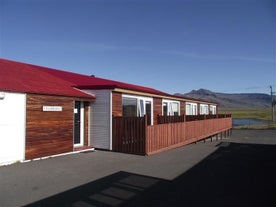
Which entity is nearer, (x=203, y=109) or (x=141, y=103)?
(x=141, y=103)

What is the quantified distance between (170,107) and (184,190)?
15.3m

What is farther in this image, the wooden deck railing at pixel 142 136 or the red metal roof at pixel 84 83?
the red metal roof at pixel 84 83

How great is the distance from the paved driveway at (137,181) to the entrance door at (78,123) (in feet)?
6.29

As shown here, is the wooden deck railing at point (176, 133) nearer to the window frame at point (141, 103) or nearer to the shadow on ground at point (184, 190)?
the window frame at point (141, 103)

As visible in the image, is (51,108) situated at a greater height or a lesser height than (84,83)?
lesser

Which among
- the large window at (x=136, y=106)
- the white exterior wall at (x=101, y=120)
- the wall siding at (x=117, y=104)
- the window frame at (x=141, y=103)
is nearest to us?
the white exterior wall at (x=101, y=120)

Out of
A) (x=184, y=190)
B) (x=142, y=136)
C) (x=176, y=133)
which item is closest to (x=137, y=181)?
(x=184, y=190)

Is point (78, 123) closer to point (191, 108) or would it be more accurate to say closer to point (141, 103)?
point (141, 103)

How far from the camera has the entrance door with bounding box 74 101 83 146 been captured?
15.4 m

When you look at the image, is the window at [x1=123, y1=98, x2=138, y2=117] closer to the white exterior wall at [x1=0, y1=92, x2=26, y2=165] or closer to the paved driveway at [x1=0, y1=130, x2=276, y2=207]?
the paved driveway at [x1=0, y1=130, x2=276, y2=207]

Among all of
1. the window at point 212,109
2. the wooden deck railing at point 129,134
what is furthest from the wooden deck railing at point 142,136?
the window at point 212,109

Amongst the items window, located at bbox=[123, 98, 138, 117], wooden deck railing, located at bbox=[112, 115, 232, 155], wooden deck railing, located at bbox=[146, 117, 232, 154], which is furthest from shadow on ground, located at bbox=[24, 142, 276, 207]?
window, located at bbox=[123, 98, 138, 117]

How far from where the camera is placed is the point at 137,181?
927 centimetres

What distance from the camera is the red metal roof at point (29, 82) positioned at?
12348 millimetres
